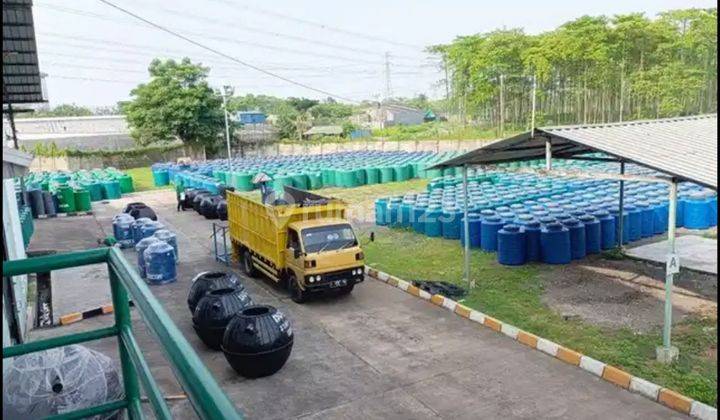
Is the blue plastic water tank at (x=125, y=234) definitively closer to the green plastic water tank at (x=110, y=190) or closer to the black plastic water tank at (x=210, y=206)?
the black plastic water tank at (x=210, y=206)

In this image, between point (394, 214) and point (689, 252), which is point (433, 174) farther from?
point (689, 252)

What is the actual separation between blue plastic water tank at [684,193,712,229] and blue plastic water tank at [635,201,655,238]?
4.72 ft

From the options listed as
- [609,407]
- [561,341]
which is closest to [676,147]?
[561,341]

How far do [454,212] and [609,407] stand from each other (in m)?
9.86

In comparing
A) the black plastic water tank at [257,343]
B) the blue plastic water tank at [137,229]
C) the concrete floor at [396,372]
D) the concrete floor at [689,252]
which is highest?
the blue plastic water tank at [137,229]

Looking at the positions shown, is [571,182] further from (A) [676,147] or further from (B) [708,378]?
(B) [708,378]

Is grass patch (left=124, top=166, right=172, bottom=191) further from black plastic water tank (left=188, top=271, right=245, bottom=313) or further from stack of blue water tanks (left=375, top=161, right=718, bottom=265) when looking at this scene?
black plastic water tank (left=188, top=271, right=245, bottom=313)

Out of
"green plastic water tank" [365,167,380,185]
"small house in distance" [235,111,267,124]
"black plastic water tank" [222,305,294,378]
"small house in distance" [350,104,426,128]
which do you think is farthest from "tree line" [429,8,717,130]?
"small house in distance" [350,104,426,128]

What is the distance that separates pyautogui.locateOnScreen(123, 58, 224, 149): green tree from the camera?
160ft

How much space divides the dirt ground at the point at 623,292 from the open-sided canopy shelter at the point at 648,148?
148 cm

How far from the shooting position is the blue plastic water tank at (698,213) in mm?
16484

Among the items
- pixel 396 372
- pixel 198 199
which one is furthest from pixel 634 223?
pixel 198 199

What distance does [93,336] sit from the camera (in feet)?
7.22

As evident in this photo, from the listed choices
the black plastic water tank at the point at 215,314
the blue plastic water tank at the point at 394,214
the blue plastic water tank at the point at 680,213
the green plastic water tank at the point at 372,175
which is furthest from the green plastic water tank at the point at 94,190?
the blue plastic water tank at the point at 680,213
